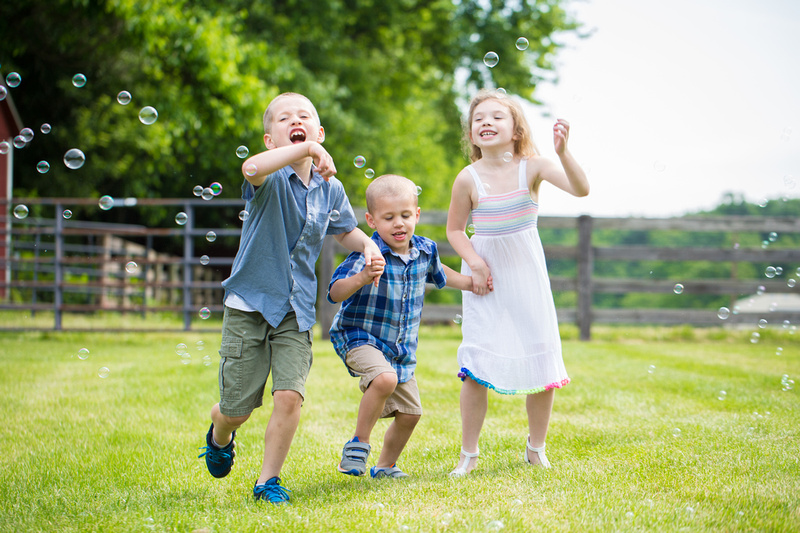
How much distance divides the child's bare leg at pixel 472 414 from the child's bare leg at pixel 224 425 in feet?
3.07

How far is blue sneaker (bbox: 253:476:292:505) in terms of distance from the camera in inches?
99.6

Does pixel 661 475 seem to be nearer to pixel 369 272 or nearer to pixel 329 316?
pixel 369 272

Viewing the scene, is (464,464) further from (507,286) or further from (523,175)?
(523,175)

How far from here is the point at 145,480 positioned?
293 cm

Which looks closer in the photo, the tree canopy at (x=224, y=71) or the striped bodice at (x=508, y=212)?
the striped bodice at (x=508, y=212)

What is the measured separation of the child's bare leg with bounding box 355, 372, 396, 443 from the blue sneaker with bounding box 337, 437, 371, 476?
0.13 feet

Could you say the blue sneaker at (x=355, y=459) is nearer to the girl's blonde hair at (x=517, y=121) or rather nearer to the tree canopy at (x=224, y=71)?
the girl's blonde hair at (x=517, y=121)

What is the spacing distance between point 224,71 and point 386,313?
30.3ft

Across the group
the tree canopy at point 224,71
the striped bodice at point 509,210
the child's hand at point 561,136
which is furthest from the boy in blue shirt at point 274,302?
the tree canopy at point 224,71

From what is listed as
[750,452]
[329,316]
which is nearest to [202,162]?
[329,316]

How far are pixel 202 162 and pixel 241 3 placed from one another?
3.39 metres

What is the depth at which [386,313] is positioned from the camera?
2945 mm

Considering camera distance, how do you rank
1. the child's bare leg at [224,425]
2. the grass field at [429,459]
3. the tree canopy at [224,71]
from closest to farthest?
1. the grass field at [429,459]
2. the child's bare leg at [224,425]
3. the tree canopy at [224,71]

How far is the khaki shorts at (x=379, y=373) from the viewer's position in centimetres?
280
